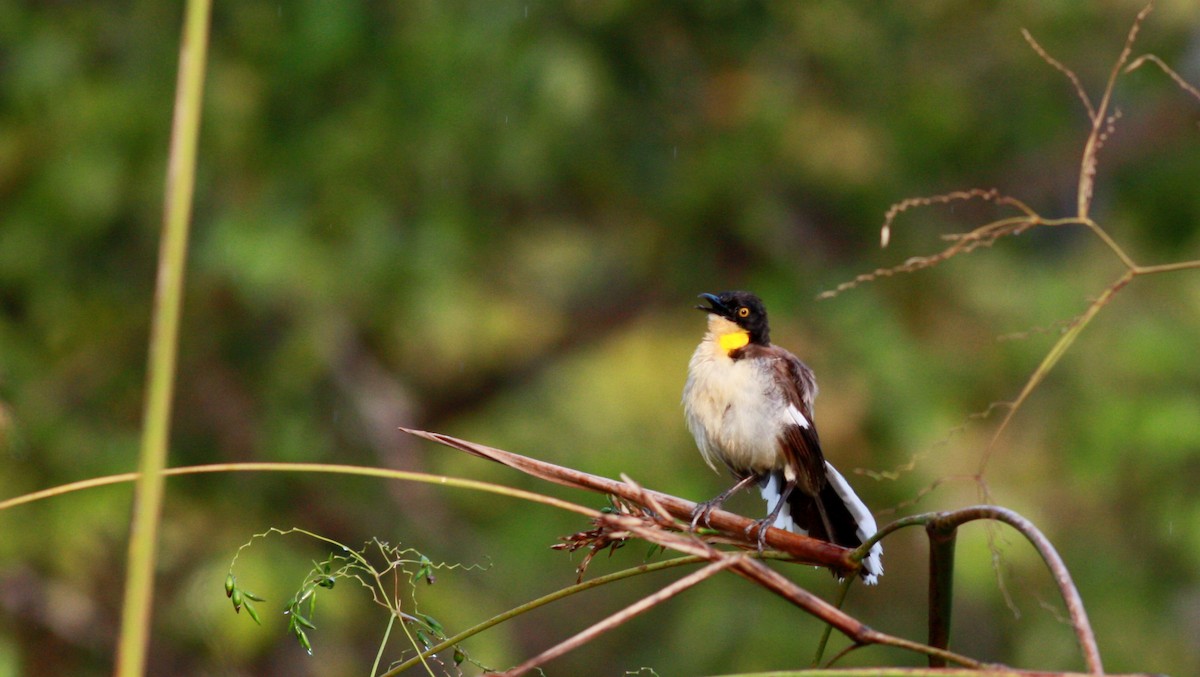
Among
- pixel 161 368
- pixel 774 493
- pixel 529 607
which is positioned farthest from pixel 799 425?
pixel 161 368

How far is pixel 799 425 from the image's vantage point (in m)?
3.28

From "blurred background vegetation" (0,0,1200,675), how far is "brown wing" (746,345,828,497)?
3795 millimetres

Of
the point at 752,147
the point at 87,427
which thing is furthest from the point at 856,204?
the point at 87,427

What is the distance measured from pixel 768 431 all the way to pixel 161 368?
252 cm

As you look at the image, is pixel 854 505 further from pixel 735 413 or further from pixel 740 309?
pixel 740 309

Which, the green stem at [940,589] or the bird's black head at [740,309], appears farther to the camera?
the bird's black head at [740,309]

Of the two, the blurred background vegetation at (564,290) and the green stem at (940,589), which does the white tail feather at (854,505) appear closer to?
the green stem at (940,589)

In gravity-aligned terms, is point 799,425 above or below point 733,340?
below

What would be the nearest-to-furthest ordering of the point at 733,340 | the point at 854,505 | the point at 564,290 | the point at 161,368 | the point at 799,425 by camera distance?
the point at 161,368
the point at 854,505
the point at 799,425
the point at 733,340
the point at 564,290

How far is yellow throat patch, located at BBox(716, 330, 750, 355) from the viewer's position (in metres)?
3.54

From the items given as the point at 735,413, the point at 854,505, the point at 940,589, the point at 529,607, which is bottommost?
the point at 940,589

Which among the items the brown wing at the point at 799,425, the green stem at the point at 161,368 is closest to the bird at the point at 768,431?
the brown wing at the point at 799,425

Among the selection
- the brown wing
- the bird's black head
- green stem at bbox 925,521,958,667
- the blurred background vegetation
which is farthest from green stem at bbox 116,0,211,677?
the blurred background vegetation

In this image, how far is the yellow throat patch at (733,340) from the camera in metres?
3.54
